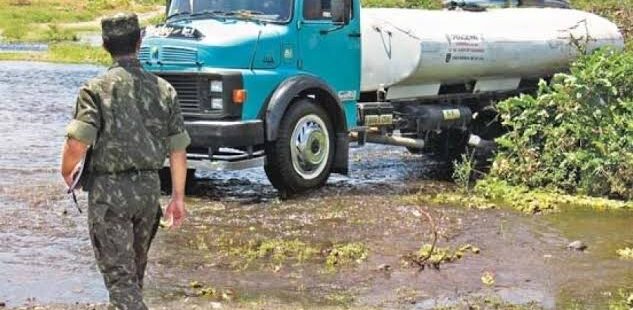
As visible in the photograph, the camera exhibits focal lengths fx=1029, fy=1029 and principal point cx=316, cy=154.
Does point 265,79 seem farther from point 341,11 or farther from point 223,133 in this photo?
point 341,11

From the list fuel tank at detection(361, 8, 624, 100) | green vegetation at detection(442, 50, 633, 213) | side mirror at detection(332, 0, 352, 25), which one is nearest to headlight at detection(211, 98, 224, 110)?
side mirror at detection(332, 0, 352, 25)

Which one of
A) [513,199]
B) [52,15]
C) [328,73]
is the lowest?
[52,15]

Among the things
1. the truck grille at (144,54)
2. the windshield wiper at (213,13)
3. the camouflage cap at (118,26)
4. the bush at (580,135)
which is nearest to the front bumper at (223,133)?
the truck grille at (144,54)

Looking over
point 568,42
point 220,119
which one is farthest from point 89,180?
point 568,42

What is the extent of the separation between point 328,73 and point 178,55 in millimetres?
1871

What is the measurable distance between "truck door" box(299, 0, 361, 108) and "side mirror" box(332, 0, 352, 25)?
0.05 m

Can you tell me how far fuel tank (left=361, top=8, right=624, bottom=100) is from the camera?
12.2m

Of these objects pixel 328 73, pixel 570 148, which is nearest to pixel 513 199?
pixel 570 148

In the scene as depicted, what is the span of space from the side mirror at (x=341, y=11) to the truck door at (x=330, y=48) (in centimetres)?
5

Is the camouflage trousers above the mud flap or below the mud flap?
above

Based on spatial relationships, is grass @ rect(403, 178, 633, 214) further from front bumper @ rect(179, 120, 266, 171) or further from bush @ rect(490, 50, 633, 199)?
front bumper @ rect(179, 120, 266, 171)

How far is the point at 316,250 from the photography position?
856 centimetres

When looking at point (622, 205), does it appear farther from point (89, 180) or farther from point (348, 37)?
point (89, 180)

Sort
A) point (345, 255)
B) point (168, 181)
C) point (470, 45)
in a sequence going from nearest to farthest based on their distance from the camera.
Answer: point (345, 255) → point (168, 181) → point (470, 45)
